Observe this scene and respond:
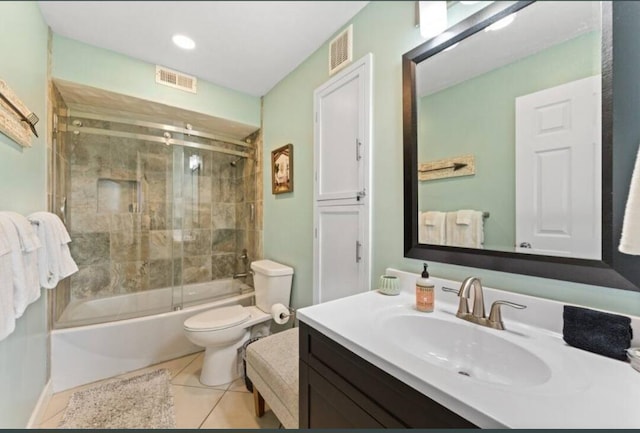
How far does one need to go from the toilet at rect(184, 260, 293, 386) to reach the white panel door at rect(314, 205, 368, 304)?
0.36 metres

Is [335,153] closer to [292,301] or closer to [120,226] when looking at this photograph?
[292,301]

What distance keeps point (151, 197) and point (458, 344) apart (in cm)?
252

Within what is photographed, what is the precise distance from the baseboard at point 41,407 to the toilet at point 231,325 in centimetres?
70

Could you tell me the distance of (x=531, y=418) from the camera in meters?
0.40

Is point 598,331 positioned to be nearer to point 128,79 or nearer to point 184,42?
point 184,42

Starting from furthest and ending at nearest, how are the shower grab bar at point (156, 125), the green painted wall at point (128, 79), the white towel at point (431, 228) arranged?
1. the shower grab bar at point (156, 125)
2. the green painted wall at point (128, 79)
3. the white towel at point (431, 228)

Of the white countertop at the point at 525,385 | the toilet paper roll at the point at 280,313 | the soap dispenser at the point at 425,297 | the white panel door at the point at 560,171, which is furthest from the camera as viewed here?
the toilet paper roll at the point at 280,313

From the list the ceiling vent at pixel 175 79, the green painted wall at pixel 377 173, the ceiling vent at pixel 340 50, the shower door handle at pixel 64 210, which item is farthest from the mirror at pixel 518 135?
the shower door handle at pixel 64 210

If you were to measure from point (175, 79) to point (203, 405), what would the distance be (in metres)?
2.14

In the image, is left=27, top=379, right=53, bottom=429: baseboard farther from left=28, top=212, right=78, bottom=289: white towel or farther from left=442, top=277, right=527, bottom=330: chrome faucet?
left=442, top=277, right=527, bottom=330: chrome faucet

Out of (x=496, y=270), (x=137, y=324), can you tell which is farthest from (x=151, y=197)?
(x=496, y=270)

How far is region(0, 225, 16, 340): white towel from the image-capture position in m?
0.72

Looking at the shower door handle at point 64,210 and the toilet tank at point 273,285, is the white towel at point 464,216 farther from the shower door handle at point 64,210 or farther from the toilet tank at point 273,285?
the shower door handle at point 64,210

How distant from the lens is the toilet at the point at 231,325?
1520 mm
